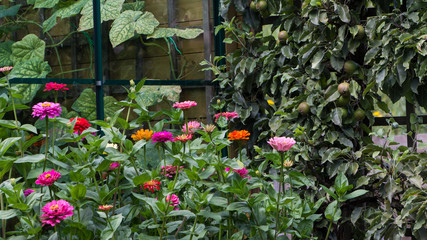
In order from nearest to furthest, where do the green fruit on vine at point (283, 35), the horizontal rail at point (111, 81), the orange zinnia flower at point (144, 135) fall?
the orange zinnia flower at point (144, 135), the horizontal rail at point (111, 81), the green fruit on vine at point (283, 35)

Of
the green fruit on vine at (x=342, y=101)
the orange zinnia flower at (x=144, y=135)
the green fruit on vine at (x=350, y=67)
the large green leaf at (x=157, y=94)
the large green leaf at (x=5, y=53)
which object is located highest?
the large green leaf at (x=5, y=53)

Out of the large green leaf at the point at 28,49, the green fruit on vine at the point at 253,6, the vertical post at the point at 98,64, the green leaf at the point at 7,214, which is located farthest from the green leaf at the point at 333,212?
the large green leaf at the point at 28,49

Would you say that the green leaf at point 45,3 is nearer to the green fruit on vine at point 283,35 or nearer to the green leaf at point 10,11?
the green leaf at point 10,11

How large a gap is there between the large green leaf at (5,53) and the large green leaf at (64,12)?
0.15 m

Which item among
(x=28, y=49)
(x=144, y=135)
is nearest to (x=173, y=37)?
(x=28, y=49)

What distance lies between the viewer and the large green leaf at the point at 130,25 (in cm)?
219

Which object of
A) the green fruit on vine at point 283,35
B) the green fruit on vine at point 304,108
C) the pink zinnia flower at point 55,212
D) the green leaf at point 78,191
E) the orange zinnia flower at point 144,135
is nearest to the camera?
the pink zinnia flower at point 55,212

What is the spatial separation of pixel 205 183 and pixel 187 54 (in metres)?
1.20

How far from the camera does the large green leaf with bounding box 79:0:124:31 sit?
2.07 meters

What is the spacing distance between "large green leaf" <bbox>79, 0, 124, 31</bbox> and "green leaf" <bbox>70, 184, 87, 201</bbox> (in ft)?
3.26

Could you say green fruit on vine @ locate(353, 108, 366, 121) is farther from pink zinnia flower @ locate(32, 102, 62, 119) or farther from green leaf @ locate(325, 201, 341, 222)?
pink zinnia flower @ locate(32, 102, 62, 119)

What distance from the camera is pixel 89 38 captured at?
6.86 ft

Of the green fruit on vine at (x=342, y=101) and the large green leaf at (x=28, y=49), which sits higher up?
the large green leaf at (x=28, y=49)

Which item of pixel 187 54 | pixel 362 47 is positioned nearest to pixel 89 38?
pixel 187 54
